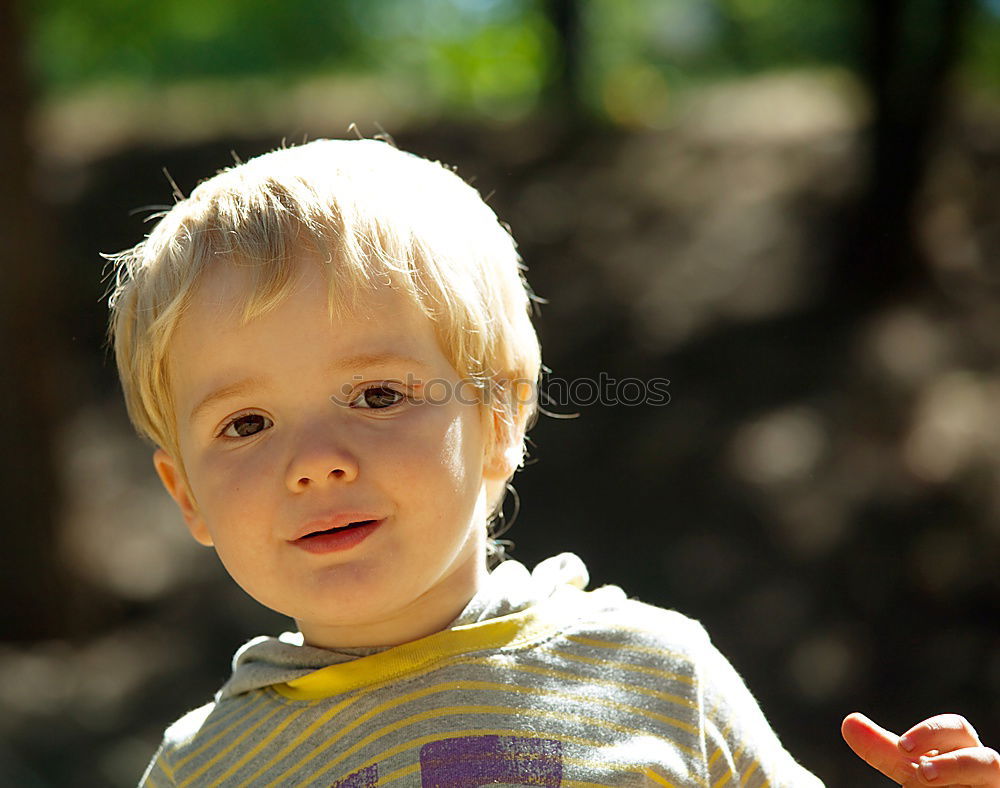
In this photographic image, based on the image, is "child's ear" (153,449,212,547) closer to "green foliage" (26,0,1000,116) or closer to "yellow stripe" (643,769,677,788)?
"yellow stripe" (643,769,677,788)

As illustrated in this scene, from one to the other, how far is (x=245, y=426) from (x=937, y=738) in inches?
33.8

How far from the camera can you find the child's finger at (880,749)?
130 centimetres

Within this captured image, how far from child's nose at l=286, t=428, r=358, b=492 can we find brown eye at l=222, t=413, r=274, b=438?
8 cm

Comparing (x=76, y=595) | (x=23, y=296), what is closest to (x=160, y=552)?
(x=76, y=595)

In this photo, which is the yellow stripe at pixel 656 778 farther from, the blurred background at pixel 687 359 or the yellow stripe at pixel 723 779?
the blurred background at pixel 687 359

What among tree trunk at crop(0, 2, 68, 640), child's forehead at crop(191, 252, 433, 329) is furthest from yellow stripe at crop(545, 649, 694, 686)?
tree trunk at crop(0, 2, 68, 640)

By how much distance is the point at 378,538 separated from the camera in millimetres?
1313

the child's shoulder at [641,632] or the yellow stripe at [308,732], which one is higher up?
the child's shoulder at [641,632]

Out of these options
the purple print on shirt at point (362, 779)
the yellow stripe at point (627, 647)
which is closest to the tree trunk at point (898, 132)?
the yellow stripe at point (627, 647)

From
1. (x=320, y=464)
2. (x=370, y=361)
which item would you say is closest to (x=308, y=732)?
(x=320, y=464)

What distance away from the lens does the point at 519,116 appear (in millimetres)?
7965

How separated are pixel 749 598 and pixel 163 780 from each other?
133 inches

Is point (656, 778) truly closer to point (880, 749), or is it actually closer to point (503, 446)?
point (880, 749)

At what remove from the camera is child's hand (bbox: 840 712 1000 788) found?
127 centimetres
